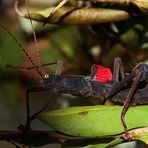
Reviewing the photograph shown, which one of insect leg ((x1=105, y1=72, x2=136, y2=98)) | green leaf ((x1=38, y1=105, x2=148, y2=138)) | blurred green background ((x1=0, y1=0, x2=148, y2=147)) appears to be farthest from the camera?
blurred green background ((x1=0, y1=0, x2=148, y2=147))

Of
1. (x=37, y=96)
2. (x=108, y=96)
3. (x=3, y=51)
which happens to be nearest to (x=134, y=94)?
(x=108, y=96)

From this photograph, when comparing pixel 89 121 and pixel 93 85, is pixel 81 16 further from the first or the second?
pixel 89 121

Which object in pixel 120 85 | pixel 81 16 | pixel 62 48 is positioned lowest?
pixel 120 85

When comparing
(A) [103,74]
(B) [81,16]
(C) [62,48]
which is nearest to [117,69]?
(A) [103,74]

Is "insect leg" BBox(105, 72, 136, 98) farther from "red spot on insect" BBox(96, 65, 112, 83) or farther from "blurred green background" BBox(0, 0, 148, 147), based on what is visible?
"blurred green background" BBox(0, 0, 148, 147)

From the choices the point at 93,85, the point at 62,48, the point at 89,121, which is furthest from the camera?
the point at 62,48

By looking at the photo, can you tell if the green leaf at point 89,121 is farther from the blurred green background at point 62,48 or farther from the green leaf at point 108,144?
the blurred green background at point 62,48

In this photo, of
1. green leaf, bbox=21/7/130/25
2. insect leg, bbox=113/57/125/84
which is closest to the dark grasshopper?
insect leg, bbox=113/57/125/84
